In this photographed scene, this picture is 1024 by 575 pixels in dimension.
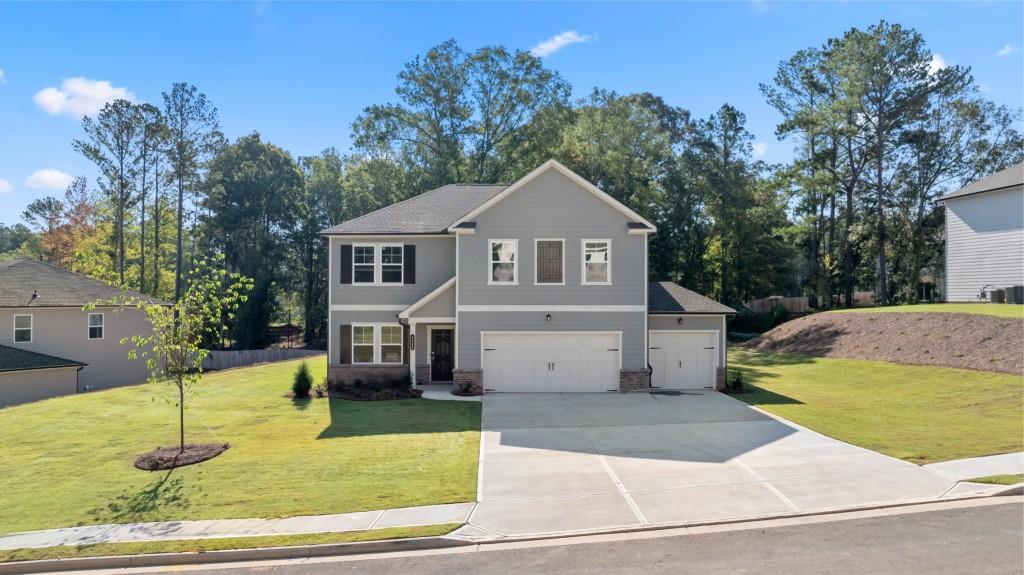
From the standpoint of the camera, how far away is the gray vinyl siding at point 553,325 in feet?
68.1

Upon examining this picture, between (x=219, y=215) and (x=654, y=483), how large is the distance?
46.6 m

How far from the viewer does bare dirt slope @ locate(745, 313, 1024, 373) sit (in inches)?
851

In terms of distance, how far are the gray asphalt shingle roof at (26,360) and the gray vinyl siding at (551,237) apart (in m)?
19.9

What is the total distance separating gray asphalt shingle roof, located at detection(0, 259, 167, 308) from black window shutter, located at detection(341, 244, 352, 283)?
13304mm

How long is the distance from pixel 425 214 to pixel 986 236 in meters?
29.4

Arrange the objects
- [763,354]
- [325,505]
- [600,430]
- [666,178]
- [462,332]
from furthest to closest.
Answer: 1. [666,178]
2. [763,354]
3. [462,332]
4. [600,430]
5. [325,505]

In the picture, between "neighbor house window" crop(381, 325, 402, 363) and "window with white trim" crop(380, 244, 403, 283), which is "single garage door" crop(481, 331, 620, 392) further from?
"window with white trim" crop(380, 244, 403, 283)

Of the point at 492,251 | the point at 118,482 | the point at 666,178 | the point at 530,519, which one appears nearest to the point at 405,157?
the point at 666,178

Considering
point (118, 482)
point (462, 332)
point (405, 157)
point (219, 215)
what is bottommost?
point (118, 482)

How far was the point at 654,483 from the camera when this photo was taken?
11391 millimetres

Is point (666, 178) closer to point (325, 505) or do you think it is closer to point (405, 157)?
point (405, 157)

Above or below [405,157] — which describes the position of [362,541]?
below

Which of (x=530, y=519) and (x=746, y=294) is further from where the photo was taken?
(x=746, y=294)

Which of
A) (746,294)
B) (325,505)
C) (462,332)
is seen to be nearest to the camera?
(325,505)
